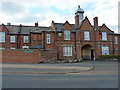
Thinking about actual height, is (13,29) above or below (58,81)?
above

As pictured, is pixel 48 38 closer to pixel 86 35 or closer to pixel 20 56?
pixel 86 35

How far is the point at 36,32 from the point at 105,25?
710 inches

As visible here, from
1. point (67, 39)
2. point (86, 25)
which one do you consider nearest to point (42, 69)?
point (67, 39)

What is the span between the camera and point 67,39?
40719 mm

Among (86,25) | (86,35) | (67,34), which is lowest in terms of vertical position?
(86,35)

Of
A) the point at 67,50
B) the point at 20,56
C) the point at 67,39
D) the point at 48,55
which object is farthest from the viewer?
the point at 67,39

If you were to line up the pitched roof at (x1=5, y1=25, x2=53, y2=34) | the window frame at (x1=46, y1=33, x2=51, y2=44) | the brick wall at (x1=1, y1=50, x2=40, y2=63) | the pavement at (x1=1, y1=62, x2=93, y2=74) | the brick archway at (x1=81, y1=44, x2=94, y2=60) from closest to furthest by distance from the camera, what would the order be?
the pavement at (x1=1, y1=62, x2=93, y2=74), the brick wall at (x1=1, y1=50, x2=40, y2=63), the window frame at (x1=46, y1=33, x2=51, y2=44), the pitched roof at (x1=5, y1=25, x2=53, y2=34), the brick archway at (x1=81, y1=44, x2=94, y2=60)

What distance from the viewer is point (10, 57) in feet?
102

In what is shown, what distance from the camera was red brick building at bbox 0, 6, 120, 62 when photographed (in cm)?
3984

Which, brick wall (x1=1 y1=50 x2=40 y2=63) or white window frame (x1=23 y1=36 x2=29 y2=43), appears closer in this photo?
brick wall (x1=1 y1=50 x2=40 y2=63)

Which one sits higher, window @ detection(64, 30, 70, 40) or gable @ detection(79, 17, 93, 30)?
gable @ detection(79, 17, 93, 30)

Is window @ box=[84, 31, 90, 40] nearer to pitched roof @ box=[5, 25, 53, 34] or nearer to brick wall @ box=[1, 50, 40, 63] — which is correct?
pitched roof @ box=[5, 25, 53, 34]

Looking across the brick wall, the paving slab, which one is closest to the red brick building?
the brick wall

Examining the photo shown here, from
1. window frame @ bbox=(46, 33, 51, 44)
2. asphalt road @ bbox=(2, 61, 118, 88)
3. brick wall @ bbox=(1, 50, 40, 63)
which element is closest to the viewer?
asphalt road @ bbox=(2, 61, 118, 88)
